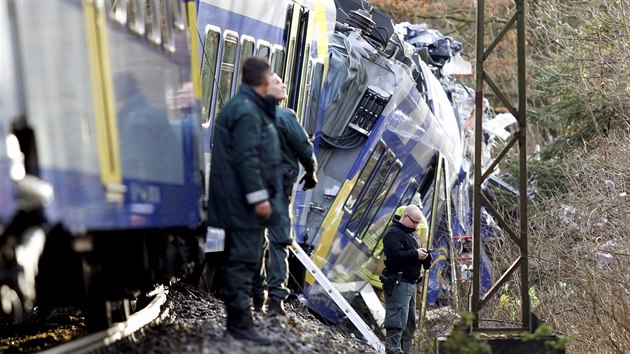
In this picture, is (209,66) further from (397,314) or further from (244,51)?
(397,314)

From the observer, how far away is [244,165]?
30.4ft

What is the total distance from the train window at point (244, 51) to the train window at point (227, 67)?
0.15 m

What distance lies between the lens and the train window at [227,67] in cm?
1329

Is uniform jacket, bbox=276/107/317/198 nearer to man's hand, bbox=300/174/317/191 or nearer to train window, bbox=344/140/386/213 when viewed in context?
man's hand, bbox=300/174/317/191

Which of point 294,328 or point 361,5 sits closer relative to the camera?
point 294,328

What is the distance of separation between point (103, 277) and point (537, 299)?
905cm

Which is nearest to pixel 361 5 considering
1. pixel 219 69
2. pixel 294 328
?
pixel 219 69

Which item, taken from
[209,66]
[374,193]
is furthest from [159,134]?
[374,193]

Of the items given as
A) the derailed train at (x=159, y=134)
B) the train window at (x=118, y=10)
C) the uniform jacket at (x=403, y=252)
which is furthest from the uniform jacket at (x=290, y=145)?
the uniform jacket at (x=403, y=252)

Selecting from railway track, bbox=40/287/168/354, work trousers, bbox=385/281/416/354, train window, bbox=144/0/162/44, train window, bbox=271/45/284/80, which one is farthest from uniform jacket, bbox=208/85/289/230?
work trousers, bbox=385/281/416/354

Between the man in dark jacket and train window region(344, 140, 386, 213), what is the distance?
49.6 inches

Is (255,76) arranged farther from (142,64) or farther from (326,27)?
(326,27)

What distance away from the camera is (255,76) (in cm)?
965

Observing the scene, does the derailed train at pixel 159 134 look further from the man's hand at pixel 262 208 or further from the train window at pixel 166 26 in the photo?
the man's hand at pixel 262 208
